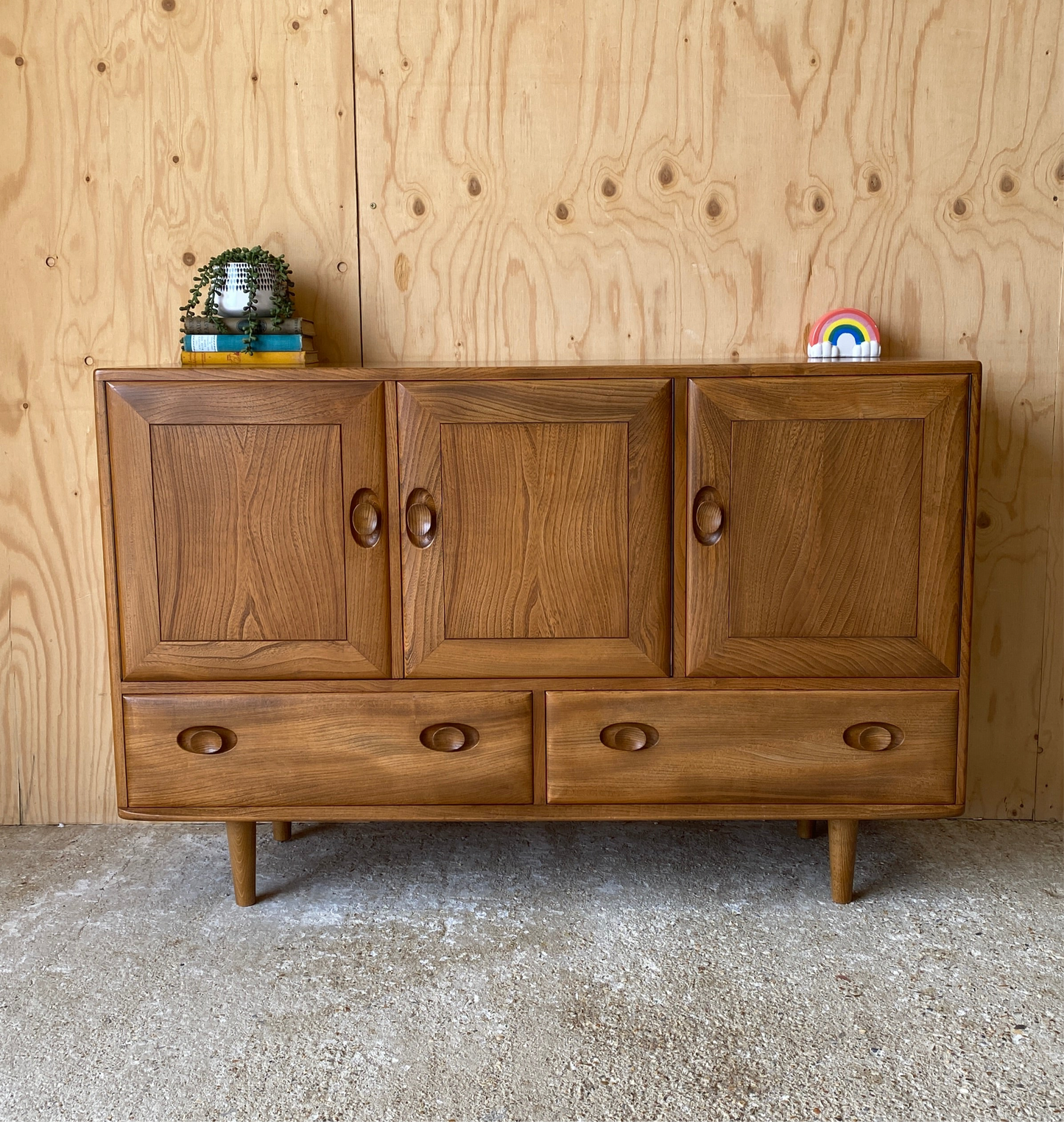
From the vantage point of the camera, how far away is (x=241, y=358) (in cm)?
182

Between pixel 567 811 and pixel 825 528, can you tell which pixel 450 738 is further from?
pixel 825 528

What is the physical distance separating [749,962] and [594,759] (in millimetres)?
389

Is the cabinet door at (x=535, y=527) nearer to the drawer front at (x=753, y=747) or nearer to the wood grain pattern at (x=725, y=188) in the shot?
the drawer front at (x=753, y=747)

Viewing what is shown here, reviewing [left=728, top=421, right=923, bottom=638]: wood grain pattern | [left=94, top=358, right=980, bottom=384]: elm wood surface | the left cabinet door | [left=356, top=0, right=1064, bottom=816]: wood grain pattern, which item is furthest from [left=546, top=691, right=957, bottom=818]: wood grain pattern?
[left=356, top=0, right=1064, bottom=816]: wood grain pattern

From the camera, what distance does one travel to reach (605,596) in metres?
1.60

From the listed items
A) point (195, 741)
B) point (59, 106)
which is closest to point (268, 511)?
point (195, 741)

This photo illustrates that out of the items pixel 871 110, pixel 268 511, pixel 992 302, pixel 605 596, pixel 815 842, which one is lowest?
pixel 815 842

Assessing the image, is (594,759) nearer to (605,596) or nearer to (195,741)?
(605,596)

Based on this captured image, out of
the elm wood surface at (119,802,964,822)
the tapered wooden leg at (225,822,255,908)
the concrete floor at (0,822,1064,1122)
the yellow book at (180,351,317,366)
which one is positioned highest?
the yellow book at (180,351,317,366)

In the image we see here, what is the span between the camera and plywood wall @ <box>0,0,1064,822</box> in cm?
193

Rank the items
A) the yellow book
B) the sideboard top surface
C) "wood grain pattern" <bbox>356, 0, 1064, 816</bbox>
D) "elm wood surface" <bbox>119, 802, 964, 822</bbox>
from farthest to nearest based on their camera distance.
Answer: "wood grain pattern" <bbox>356, 0, 1064, 816</bbox> < the yellow book < "elm wood surface" <bbox>119, 802, 964, 822</bbox> < the sideboard top surface

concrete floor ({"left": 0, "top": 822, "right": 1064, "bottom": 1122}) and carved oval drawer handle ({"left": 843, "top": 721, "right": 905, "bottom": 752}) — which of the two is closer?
concrete floor ({"left": 0, "top": 822, "right": 1064, "bottom": 1122})

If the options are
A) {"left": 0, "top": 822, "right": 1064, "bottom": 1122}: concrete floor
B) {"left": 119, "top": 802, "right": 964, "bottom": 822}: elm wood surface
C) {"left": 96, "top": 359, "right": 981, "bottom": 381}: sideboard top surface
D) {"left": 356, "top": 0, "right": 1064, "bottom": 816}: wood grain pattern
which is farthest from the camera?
{"left": 356, "top": 0, "right": 1064, "bottom": 816}: wood grain pattern

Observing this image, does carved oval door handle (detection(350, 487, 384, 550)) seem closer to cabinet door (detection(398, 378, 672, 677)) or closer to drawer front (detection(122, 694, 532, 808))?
cabinet door (detection(398, 378, 672, 677))
